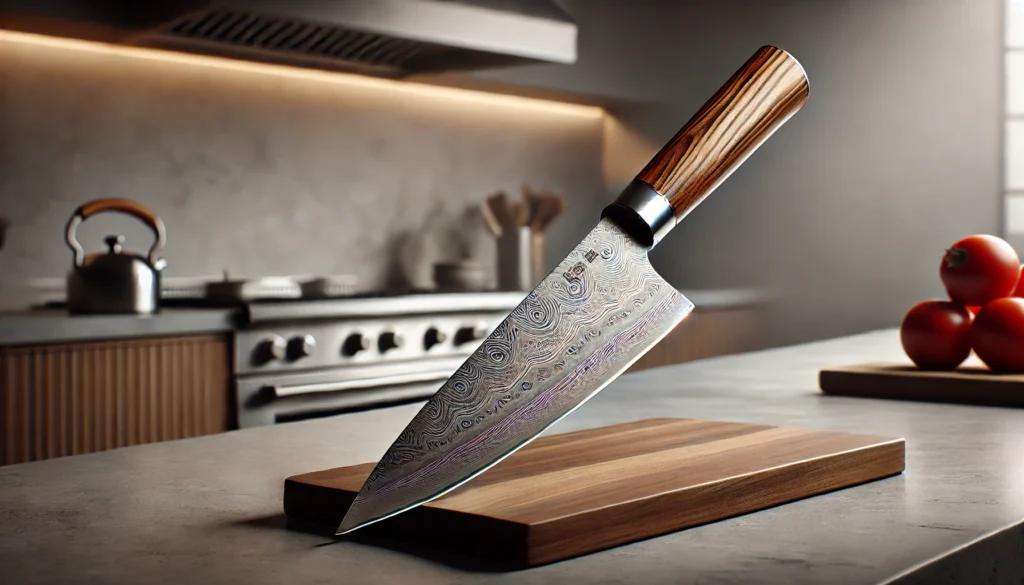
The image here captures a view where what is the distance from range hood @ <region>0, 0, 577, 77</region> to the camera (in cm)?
248

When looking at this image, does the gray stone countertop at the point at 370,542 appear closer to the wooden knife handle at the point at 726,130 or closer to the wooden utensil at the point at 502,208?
the wooden knife handle at the point at 726,130

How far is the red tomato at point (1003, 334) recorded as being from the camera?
1120 mm

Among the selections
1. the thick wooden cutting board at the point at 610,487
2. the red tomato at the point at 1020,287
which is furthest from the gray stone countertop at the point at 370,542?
the red tomato at the point at 1020,287

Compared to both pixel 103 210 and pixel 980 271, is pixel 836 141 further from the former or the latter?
pixel 980 271

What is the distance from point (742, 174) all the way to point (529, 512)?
14.9 ft

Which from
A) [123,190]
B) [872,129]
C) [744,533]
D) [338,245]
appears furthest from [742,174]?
[744,533]

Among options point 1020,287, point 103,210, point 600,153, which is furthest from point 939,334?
point 600,153

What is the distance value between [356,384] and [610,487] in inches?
75.7

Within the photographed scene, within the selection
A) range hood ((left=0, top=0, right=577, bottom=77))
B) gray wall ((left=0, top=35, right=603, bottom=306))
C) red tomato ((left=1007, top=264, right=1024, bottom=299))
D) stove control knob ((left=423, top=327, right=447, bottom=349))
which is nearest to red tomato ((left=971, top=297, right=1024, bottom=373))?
red tomato ((left=1007, top=264, right=1024, bottom=299))

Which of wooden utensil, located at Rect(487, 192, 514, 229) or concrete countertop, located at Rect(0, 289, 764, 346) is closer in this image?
concrete countertop, located at Rect(0, 289, 764, 346)

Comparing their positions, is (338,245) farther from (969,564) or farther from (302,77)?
(969,564)

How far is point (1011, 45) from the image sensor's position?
13.2ft

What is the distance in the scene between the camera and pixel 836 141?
4.46m

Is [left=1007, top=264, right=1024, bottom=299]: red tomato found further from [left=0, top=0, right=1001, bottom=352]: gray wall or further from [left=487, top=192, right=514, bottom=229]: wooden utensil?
[left=487, top=192, right=514, bottom=229]: wooden utensil
